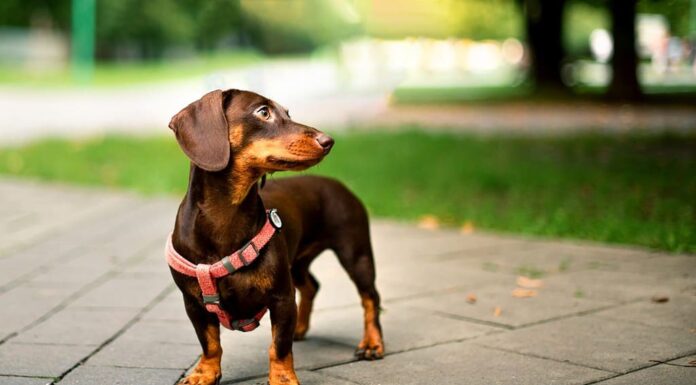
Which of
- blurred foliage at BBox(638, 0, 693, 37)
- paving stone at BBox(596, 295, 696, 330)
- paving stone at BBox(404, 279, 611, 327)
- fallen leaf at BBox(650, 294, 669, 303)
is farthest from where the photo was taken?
blurred foliage at BBox(638, 0, 693, 37)

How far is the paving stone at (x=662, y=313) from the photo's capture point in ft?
16.8

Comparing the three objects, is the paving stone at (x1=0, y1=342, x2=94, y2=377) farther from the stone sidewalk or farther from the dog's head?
the dog's head

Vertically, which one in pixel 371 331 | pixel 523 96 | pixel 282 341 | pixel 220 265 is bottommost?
pixel 523 96

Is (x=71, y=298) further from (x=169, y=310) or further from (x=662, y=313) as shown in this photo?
(x=662, y=313)

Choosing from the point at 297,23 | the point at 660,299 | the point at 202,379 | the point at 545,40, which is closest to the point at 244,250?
the point at 202,379

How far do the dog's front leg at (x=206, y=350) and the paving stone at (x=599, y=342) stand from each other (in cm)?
139

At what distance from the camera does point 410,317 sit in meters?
5.45

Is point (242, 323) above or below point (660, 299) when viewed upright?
above

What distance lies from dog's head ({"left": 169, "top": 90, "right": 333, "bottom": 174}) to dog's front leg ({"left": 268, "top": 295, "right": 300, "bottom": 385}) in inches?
22.3

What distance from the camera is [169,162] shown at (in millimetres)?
12969

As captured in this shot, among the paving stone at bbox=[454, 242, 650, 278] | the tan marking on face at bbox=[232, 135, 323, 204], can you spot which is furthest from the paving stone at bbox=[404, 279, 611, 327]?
the tan marking on face at bbox=[232, 135, 323, 204]

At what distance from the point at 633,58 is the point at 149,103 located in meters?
11.8

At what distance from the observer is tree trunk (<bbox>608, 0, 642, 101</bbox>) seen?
864 inches

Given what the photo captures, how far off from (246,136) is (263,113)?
0.36ft
